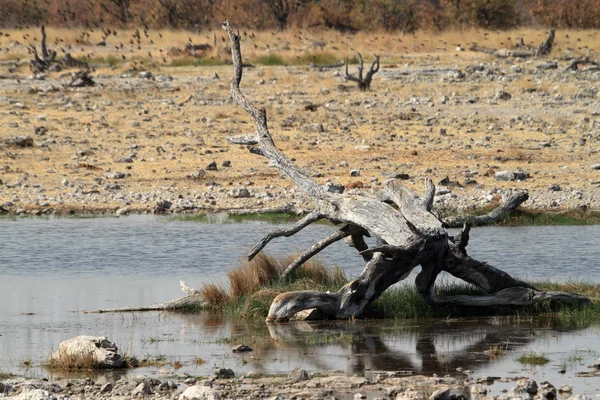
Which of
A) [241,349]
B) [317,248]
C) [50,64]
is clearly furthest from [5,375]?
[50,64]

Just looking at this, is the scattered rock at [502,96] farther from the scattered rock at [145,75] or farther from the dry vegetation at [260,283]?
the dry vegetation at [260,283]

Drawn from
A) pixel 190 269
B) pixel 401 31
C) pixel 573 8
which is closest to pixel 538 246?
pixel 190 269

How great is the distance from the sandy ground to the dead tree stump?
631 centimetres

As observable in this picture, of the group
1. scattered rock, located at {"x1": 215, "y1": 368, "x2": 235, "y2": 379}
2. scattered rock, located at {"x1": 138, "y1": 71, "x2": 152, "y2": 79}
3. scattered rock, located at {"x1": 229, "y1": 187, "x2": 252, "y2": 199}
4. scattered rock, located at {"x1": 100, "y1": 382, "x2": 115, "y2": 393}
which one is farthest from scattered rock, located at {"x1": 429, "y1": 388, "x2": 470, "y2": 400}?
scattered rock, located at {"x1": 138, "y1": 71, "x2": 152, "y2": 79}

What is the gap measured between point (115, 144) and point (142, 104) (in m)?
5.01

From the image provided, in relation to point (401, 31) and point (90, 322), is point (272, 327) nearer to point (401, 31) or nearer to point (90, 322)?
point (90, 322)

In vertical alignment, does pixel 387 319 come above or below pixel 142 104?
below

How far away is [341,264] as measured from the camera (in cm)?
1421

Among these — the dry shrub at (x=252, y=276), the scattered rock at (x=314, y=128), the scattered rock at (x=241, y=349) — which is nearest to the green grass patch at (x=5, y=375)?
the scattered rock at (x=241, y=349)

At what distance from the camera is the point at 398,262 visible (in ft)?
34.4

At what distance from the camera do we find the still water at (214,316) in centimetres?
903

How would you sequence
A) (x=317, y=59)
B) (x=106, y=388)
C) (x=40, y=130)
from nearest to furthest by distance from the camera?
(x=106, y=388) → (x=40, y=130) → (x=317, y=59)

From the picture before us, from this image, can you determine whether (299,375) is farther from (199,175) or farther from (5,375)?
(199,175)

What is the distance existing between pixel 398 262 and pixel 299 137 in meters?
13.0
